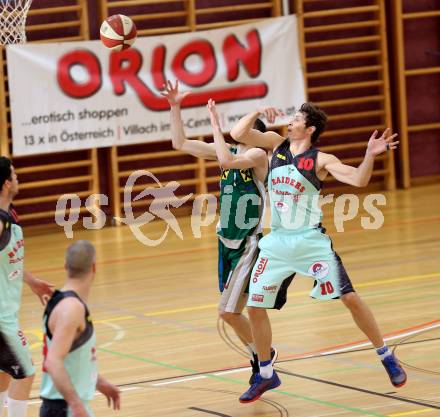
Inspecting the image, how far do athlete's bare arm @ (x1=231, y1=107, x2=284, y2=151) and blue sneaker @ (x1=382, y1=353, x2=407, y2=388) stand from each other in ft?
5.20

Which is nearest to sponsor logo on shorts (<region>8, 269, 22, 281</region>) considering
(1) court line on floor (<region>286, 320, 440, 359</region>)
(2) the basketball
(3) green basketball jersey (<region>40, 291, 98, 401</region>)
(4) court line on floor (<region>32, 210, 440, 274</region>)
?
(3) green basketball jersey (<region>40, 291, 98, 401</region>)

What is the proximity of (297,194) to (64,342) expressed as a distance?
273 cm

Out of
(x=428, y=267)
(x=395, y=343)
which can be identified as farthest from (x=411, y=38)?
(x=395, y=343)

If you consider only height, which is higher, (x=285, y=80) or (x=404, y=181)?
(x=285, y=80)

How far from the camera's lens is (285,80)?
Result: 15.8 meters

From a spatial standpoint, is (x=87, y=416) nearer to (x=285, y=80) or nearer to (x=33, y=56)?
(x=33, y=56)

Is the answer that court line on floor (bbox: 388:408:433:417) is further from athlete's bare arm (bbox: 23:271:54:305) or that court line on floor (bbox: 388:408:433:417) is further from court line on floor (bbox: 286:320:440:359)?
athlete's bare arm (bbox: 23:271:54:305)

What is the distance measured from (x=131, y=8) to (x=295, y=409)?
33.4 ft

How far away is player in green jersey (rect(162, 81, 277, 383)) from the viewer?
6.96 meters

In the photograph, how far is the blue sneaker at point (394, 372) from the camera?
6512mm

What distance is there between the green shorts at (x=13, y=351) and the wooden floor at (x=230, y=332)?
1027 millimetres

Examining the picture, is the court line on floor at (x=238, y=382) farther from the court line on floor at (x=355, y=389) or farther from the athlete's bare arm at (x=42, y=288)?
the athlete's bare arm at (x=42, y=288)

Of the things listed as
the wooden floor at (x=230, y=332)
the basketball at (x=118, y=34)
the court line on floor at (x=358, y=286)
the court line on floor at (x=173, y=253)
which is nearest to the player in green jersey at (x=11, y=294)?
the wooden floor at (x=230, y=332)

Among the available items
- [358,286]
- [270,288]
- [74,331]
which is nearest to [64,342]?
[74,331]
